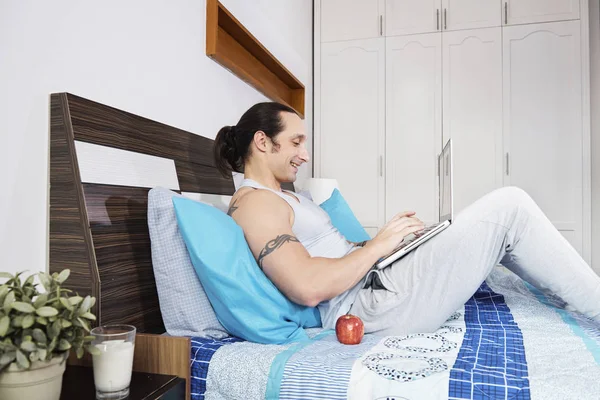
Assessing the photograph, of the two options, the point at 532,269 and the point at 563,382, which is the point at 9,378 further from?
the point at 532,269

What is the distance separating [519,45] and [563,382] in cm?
288

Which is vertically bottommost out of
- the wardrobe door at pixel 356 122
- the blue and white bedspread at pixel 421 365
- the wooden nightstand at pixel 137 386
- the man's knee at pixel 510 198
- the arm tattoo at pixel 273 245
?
the wooden nightstand at pixel 137 386

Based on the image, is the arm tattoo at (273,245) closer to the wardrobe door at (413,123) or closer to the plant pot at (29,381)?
the plant pot at (29,381)

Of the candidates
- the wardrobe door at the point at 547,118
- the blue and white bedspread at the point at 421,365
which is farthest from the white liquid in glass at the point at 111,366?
the wardrobe door at the point at 547,118

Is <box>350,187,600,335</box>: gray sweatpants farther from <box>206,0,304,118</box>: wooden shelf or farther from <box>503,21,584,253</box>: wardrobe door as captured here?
<box>503,21,584,253</box>: wardrobe door

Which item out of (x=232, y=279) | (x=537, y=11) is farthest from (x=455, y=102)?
(x=232, y=279)

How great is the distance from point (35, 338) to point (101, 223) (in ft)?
1.61

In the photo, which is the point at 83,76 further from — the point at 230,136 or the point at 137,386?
the point at 137,386

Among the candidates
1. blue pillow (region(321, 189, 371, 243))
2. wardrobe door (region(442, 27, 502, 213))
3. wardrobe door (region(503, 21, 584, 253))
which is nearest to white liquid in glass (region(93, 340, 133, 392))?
blue pillow (region(321, 189, 371, 243))

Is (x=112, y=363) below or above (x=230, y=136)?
below

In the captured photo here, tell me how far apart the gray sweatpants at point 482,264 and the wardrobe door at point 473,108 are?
2043mm

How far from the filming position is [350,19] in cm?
361

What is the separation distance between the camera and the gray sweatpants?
129cm

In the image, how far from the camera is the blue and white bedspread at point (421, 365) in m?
0.95
